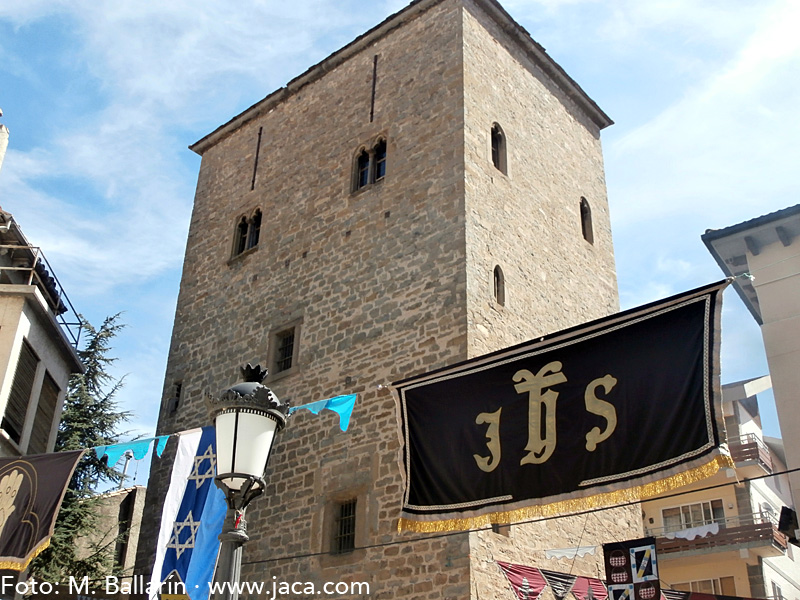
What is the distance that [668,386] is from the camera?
22.2 ft

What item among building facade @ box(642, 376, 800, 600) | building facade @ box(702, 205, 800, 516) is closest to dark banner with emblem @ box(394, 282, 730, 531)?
building facade @ box(702, 205, 800, 516)

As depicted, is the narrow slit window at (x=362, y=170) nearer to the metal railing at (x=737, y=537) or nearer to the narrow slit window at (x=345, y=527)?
the narrow slit window at (x=345, y=527)

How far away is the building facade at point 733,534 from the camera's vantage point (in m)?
19.0

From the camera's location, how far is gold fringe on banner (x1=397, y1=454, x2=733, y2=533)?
6367mm

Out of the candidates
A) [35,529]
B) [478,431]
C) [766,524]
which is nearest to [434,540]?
[478,431]

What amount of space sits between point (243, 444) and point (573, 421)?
293cm

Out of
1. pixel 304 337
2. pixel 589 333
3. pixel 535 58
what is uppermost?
pixel 535 58

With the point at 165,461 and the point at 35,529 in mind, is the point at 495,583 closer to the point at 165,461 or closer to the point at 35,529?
the point at 35,529

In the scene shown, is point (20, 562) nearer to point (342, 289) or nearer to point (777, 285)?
point (342, 289)

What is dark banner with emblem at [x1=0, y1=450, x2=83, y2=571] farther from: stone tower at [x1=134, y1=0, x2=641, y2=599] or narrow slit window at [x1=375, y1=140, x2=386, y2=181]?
narrow slit window at [x1=375, y1=140, x2=386, y2=181]

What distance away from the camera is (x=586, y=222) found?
17875mm

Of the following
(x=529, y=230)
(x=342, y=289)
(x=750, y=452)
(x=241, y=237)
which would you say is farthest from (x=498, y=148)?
(x=750, y=452)

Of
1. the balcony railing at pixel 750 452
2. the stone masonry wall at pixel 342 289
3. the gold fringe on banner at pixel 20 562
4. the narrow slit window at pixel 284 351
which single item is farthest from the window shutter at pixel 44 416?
the balcony railing at pixel 750 452

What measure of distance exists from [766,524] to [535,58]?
1127cm
